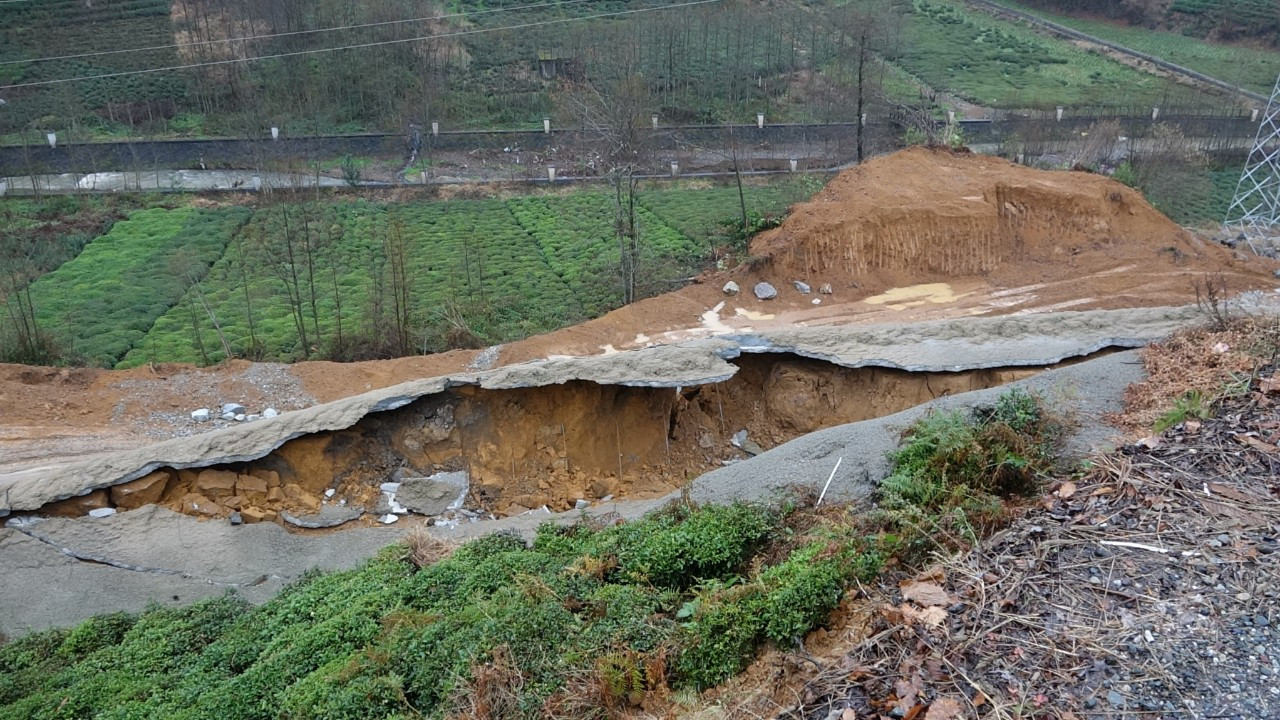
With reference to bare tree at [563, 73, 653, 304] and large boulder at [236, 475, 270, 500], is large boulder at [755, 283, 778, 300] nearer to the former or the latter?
bare tree at [563, 73, 653, 304]

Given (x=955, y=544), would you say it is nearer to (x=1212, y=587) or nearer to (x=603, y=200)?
(x=1212, y=587)

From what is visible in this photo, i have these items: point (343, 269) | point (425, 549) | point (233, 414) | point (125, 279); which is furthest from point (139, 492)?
point (125, 279)

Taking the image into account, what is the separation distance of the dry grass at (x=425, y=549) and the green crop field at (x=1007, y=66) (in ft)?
120

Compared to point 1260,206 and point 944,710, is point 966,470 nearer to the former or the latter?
point 944,710

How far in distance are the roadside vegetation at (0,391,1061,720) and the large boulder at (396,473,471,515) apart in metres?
2.09

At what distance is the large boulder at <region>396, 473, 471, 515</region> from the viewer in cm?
1225

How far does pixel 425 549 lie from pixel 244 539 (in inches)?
109

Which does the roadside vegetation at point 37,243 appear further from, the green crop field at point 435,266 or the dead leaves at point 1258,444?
the dead leaves at point 1258,444

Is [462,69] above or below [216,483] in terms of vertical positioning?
above

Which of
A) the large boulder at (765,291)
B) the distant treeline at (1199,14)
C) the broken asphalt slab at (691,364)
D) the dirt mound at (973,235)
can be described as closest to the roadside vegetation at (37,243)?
the broken asphalt slab at (691,364)

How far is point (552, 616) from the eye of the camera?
297 inches

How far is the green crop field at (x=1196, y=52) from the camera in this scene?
139 ft

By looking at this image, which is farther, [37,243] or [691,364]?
[37,243]

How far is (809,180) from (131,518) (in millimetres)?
19620
